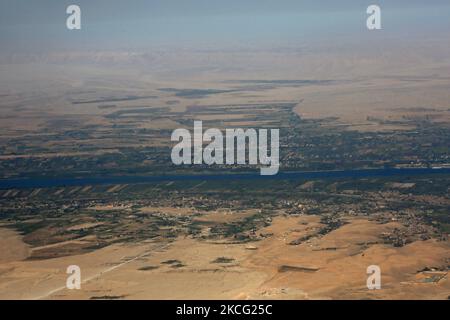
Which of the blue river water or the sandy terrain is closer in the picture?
the sandy terrain

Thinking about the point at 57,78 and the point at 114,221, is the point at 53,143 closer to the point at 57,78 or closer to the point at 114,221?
the point at 114,221

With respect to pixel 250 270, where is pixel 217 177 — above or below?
above

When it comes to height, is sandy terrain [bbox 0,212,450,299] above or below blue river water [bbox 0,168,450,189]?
below

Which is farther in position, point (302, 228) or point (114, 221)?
point (114, 221)

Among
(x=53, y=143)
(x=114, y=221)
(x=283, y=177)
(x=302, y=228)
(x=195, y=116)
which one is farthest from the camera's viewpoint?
(x=195, y=116)

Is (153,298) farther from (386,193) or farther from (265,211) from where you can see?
(386,193)

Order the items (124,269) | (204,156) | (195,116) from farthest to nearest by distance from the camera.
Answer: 1. (195,116)
2. (204,156)
3. (124,269)

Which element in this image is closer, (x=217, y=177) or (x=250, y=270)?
(x=250, y=270)

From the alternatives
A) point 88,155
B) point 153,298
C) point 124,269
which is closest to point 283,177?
point 88,155
